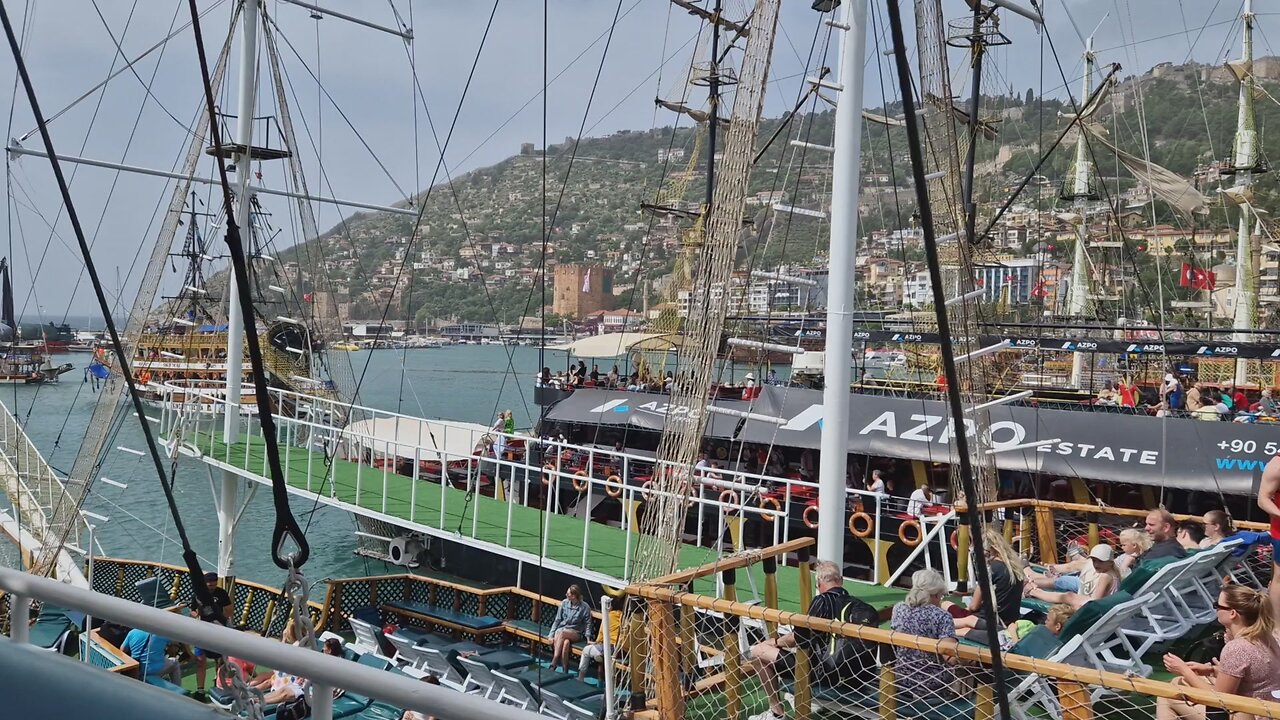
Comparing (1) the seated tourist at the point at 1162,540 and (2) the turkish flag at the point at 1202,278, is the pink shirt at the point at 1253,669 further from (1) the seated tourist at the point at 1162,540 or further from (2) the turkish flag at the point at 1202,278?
(2) the turkish flag at the point at 1202,278

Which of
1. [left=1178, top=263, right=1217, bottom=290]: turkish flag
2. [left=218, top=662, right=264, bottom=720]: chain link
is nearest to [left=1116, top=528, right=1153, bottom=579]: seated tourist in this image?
[left=218, top=662, right=264, bottom=720]: chain link

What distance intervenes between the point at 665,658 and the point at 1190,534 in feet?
15.8

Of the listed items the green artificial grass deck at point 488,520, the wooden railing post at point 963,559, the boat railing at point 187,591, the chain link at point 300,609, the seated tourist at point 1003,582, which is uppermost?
the chain link at point 300,609

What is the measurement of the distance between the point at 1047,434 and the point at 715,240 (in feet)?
25.7

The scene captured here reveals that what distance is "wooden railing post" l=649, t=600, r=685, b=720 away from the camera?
483 cm

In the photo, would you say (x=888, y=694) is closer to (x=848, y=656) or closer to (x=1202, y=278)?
(x=848, y=656)

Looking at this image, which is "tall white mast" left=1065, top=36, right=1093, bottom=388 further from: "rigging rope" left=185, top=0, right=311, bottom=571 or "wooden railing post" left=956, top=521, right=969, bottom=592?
"rigging rope" left=185, top=0, right=311, bottom=571

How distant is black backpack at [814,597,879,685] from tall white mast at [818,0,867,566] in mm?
1139

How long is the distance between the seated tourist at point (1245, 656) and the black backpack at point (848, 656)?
135 cm

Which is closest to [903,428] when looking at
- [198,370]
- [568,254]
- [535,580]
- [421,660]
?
[535,580]

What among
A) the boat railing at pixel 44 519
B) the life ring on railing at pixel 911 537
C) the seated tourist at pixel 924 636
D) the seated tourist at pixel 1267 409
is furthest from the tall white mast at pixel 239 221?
the seated tourist at pixel 1267 409

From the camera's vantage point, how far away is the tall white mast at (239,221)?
12430 mm

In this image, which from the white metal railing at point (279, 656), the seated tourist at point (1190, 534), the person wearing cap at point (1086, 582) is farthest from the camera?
the seated tourist at point (1190, 534)

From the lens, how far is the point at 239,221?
12.6 metres
